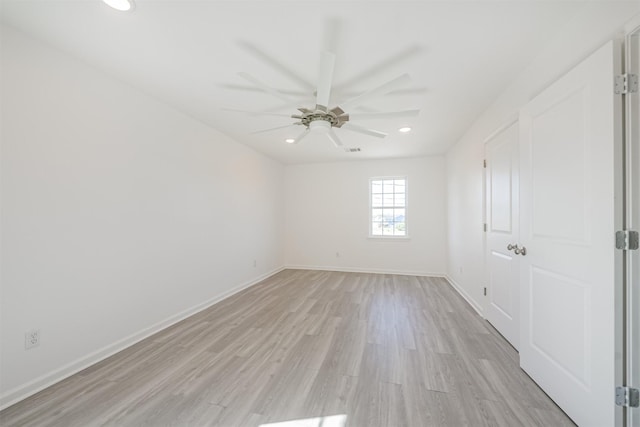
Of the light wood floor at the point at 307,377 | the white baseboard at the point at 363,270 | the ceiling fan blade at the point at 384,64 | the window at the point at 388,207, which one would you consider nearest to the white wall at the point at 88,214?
the light wood floor at the point at 307,377

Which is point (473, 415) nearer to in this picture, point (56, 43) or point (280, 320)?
point (280, 320)

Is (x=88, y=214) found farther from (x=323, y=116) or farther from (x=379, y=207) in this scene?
(x=379, y=207)

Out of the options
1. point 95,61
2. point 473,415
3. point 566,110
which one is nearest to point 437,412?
point 473,415

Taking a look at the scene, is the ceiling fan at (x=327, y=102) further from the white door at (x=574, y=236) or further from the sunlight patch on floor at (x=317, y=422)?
the sunlight patch on floor at (x=317, y=422)

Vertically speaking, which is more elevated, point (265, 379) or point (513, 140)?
point (513, 140)

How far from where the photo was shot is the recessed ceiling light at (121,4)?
4.41 feet

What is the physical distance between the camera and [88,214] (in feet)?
6.49

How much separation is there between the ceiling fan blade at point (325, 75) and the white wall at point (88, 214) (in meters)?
1.92

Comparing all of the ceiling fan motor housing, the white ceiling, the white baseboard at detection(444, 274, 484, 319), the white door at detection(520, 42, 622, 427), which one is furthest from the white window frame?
the white door at detection(520, 42, 622, 427)

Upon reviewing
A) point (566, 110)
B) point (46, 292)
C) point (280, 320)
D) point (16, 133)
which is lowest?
point (280, 320)

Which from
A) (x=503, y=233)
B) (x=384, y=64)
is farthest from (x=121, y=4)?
(x=503, y=233)

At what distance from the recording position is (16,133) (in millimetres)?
1581

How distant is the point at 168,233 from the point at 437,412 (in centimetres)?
296

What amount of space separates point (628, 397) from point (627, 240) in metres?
0.76
